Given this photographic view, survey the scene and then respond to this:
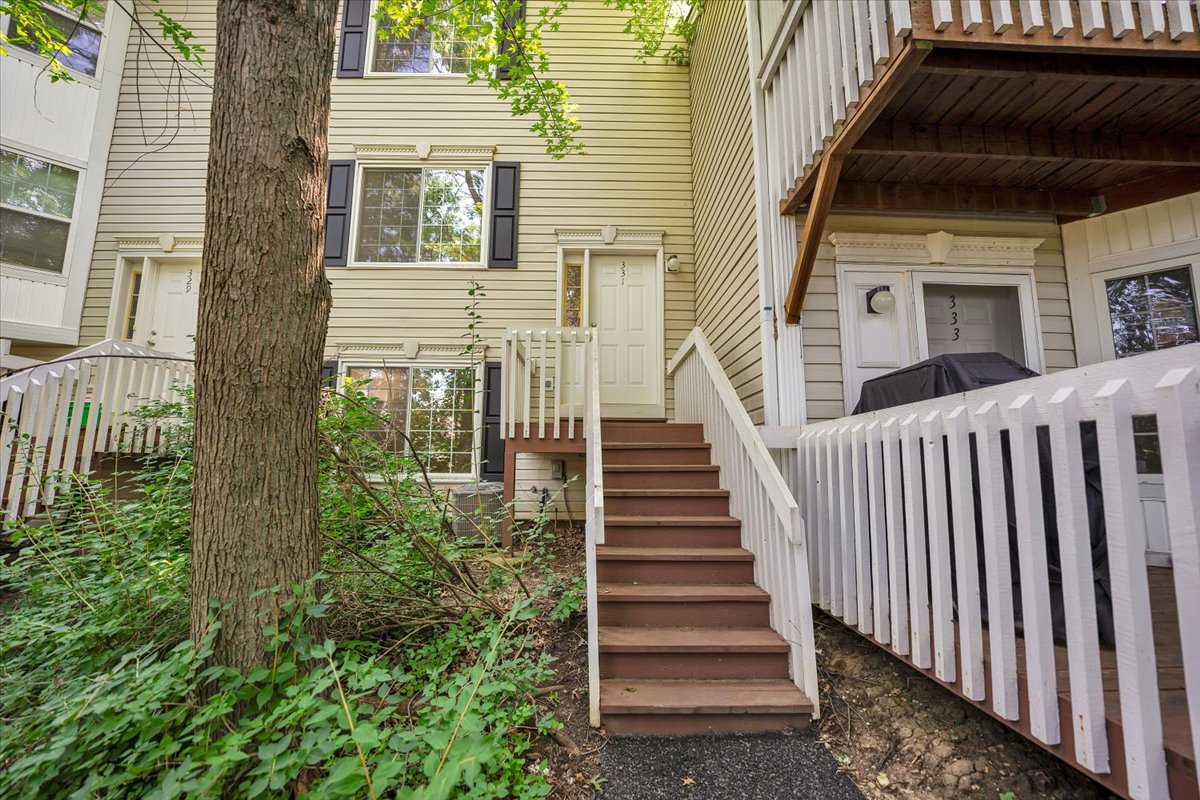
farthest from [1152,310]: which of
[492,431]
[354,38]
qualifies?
[354,38]

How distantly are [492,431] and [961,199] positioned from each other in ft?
15.2

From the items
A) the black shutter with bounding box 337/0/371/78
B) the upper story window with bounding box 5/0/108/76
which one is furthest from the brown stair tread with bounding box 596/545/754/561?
the upper story window with bounding box 5/0/108/76

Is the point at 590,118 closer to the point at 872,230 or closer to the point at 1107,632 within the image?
the point at 872,230

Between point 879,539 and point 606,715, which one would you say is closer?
point 606,715

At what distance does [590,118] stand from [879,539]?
5689 millimetres

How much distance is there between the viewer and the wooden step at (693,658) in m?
2.23

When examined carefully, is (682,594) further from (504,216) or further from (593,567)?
(504,216)

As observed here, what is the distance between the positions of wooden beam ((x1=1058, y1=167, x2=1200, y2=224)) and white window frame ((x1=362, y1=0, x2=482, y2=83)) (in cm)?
649

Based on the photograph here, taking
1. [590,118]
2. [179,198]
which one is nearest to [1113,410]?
[590,118]

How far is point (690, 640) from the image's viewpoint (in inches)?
90.4

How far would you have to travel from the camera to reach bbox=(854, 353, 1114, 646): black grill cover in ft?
5.78

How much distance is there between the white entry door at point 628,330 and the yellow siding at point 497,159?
0.75ft

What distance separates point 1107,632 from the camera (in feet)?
5.54

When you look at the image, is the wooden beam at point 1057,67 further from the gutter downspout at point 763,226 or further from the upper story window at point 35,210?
the upper story window at point 35,210
